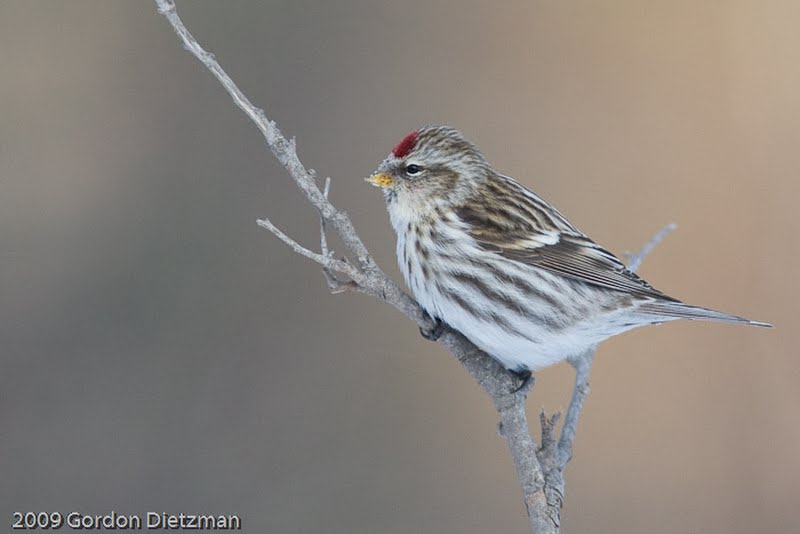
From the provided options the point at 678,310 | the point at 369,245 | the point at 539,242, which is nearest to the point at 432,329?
the point at 539,242

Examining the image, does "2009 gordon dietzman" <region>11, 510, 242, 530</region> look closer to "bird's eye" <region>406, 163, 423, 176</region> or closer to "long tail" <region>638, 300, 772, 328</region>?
"bird's eye" <region>406, 163, 423, 176</region>

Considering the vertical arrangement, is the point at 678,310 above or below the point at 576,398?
above

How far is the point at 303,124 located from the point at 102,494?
2236 mm

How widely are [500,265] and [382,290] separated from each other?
589mm

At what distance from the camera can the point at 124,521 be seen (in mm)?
4355

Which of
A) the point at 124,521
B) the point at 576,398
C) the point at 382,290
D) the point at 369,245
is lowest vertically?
the point at 576,398

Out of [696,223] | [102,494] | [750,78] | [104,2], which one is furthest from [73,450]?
[750,78]

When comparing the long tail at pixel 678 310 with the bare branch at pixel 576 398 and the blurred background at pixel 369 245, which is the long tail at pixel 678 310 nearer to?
the bare branch at pixel 576 398

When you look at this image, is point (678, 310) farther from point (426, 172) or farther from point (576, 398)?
point (426, 172)

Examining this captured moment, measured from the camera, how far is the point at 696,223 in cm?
521

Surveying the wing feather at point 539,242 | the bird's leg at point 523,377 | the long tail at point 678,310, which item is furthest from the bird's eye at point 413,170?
the long tail at point 678,310

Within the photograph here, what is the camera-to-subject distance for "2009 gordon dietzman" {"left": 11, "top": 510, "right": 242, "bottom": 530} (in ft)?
13.7

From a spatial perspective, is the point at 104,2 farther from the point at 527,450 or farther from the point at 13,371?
the point at 527,450

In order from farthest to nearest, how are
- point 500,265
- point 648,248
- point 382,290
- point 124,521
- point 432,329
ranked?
1. point 124,521
2. point 648,248
3. point 500,265
4. point 432,329
5. point 382,290
